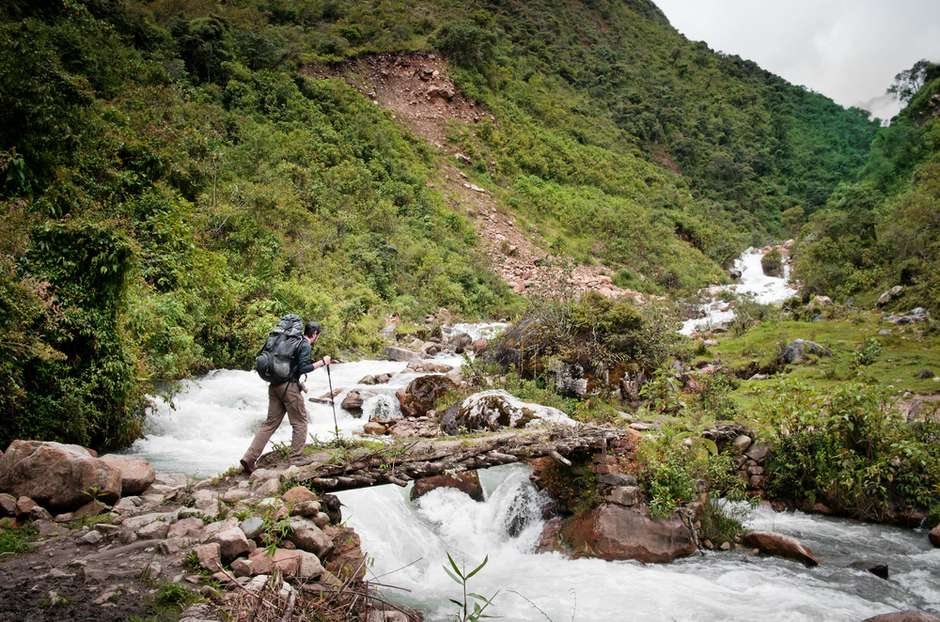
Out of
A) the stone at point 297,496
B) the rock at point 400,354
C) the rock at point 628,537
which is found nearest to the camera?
the stone at point 297,496

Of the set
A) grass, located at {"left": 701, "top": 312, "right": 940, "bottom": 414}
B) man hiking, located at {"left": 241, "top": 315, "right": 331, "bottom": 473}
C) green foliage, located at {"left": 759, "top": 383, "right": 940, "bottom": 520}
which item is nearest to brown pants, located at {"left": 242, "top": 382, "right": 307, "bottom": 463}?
man hiking, located at {"left": 241, "top": 315, "right": 331, "bottom": 473}

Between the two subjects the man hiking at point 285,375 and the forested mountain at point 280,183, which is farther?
the forested mountain at point 280,183

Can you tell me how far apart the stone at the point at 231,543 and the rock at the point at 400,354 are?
44.5ft

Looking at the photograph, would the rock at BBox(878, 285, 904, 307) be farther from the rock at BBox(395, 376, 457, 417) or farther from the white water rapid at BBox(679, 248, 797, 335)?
the rock at BBox(395, 376, 457, 417)

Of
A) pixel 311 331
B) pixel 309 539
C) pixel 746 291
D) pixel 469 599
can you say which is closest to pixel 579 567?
pixel 469 599

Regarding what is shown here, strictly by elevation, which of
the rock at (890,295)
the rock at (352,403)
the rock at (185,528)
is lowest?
the rock at (185,528)

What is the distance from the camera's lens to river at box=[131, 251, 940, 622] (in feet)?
18.8

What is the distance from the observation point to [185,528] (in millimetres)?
4645

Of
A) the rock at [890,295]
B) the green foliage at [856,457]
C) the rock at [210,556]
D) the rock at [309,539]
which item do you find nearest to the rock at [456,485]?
the rock at [309,539]

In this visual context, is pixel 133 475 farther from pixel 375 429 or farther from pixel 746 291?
pixel 746 291

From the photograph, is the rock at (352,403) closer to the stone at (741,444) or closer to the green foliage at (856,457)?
the stone at (741,444)

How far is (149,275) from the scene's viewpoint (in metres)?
12.9

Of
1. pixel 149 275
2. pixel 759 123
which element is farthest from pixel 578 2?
pixel 149 275

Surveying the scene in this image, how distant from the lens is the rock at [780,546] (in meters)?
6.69
